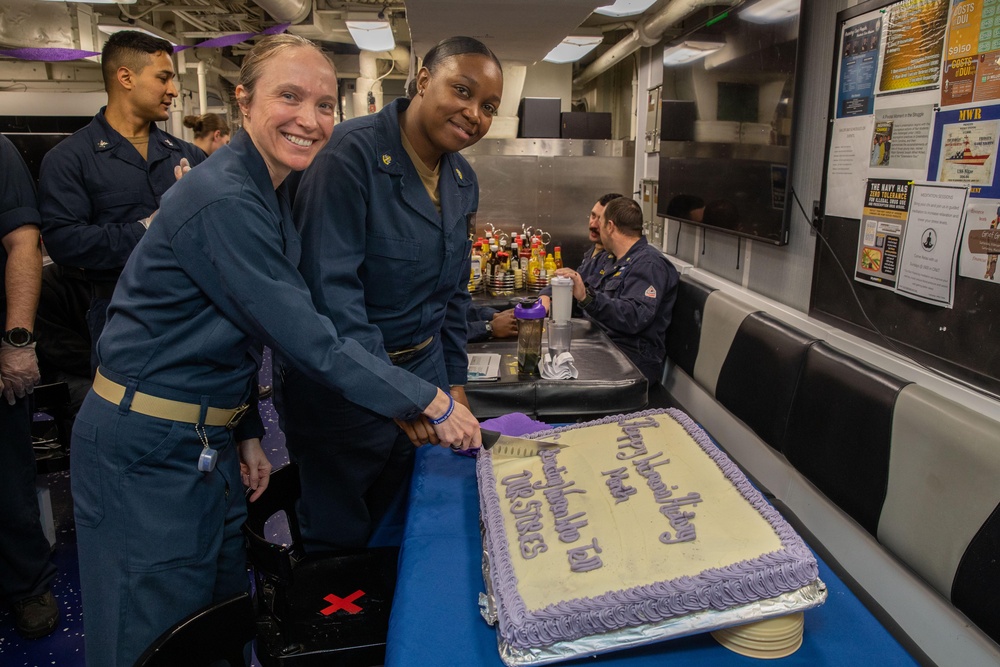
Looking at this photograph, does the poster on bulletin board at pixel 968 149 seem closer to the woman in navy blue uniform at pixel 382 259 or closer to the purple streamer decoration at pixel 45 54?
the woman in navy blue uniform at pixel 382 259

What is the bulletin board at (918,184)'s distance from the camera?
1632 mm

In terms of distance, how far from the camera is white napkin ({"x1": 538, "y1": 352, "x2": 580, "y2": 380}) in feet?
7.13

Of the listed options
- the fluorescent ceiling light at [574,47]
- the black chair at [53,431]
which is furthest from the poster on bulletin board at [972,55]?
the fluorescent ceiling light at [574,47]

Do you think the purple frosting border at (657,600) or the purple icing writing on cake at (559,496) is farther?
the purple icing writing on cake at (559,496)

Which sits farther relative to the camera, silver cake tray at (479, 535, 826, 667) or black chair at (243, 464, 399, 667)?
black chair at (243, 464, 399, 667)

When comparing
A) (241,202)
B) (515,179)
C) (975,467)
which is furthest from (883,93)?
(515,179)

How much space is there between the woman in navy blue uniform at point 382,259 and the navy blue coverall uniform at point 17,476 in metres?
0.99

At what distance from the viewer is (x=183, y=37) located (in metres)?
7.32

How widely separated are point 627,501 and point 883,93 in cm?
161

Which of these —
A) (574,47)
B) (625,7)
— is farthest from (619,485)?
(574,47)

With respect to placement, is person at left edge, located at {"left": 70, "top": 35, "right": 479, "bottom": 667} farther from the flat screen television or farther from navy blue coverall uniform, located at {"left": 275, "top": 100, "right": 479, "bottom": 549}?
the flat screen television

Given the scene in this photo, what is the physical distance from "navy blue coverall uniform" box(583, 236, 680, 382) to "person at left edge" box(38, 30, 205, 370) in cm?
187

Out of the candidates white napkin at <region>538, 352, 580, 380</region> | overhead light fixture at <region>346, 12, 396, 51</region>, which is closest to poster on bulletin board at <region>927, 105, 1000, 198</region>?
white napkin at <region>538, 352, 580, 380</region>

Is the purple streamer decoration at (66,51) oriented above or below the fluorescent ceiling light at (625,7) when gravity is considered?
above
